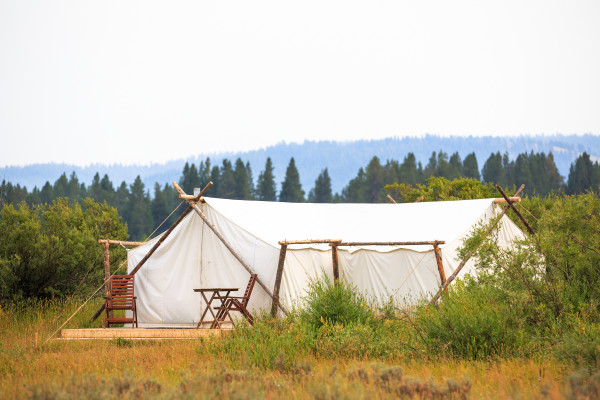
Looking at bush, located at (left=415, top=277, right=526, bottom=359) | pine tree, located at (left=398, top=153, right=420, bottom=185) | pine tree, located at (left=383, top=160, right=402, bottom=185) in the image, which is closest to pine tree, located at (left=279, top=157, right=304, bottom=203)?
pine tree, located at (left=383, top=160, right=402, bottom=185)

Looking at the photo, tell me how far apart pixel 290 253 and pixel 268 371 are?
193 inches

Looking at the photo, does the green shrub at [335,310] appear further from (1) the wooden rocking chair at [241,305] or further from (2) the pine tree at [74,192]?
(2) the pine tree at [74,192]

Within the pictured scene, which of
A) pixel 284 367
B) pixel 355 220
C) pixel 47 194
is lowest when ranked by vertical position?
pixel 47 194

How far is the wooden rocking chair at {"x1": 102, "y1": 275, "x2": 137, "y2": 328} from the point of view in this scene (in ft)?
40.7

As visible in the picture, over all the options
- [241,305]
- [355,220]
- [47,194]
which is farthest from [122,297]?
[47,194]

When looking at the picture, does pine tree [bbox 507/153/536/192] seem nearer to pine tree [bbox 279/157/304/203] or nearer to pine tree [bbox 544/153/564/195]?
pine tree [bbox 544/153/564/195]

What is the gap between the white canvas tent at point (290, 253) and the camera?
1184cm

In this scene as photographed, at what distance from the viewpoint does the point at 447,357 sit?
7469 millimetres

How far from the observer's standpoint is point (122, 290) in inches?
500

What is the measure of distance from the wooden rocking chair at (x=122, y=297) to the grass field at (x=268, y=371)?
1961 mm

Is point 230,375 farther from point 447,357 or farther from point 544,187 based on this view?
point 544,187

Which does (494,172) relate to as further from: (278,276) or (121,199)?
(278,276)

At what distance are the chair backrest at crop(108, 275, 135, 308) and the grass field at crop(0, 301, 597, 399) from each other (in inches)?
87.4

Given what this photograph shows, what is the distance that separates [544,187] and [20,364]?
62.4 meters
